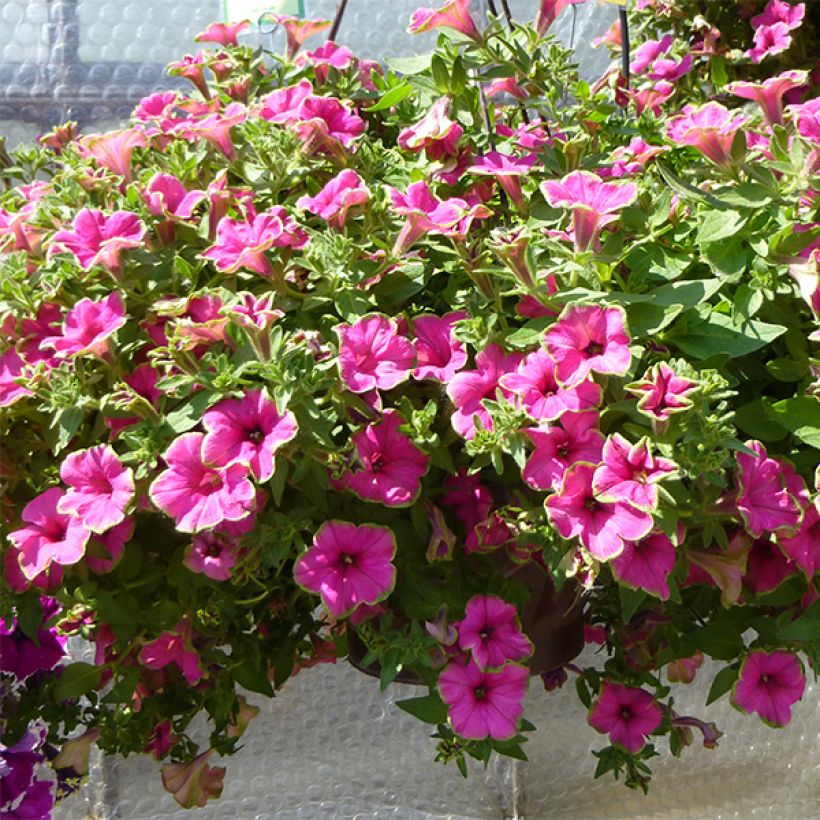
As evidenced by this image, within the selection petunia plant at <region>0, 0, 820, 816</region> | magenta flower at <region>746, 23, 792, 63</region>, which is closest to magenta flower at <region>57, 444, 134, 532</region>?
petunia plant at <region>0, 0, 820, 816</region>

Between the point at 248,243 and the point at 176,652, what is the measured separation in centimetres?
29

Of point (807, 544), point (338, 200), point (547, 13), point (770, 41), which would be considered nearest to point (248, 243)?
point (338, 200)

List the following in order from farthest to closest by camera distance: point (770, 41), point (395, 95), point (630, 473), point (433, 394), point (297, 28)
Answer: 1. point (770, 41)
2. point (297, 28)
3. point (395, 95)
4. point (433, 394)
5. point (630, 473)

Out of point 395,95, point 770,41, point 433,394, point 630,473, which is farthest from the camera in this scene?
point 770,41

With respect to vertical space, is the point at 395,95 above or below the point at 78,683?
above

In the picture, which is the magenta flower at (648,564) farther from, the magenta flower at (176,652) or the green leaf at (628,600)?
the magenta flower at (176,652)

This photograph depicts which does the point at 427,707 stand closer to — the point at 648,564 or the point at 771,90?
the point at 648,564

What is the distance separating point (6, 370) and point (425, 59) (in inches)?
13.8

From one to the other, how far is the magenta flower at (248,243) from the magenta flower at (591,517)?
0.22m

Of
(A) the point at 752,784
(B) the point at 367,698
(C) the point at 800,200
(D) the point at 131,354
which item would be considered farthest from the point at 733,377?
(A) the point at 752,784

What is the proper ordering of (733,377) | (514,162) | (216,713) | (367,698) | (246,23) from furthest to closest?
(367,698) < (246,23) < (216,713) < (514,162) < (733,377)

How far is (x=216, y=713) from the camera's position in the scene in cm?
83

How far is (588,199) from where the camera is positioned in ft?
2.03

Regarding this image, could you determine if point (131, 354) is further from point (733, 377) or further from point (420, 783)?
point (420, 783)
